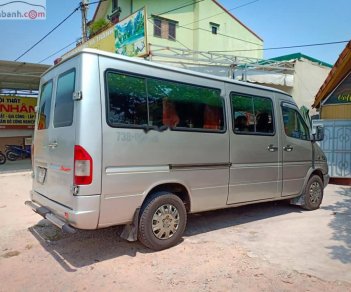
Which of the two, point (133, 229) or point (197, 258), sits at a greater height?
point (133, 229)

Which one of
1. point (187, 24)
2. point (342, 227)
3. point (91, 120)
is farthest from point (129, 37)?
point (187, 24)

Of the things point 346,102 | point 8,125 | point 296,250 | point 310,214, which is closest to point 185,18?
point 8,125

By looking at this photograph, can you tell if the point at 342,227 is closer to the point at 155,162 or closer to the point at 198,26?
the point at 155,162

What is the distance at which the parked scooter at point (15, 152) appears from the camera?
19.2m

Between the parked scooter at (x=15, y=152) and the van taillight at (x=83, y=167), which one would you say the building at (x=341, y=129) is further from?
the parked scooter at (x=15, y=152)

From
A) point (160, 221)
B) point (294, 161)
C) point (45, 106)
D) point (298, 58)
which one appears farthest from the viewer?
point (298, 58)

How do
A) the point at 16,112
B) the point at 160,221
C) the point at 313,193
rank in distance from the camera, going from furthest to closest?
the point at 16,112, the point at 313,193, the point at 160,221

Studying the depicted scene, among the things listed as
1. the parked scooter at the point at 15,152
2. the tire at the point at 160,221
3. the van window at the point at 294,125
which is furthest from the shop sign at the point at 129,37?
the parked scooter at the point at 15,152

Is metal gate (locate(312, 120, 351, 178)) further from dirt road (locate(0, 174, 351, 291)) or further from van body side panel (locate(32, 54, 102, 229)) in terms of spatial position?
van body side panel (locate(32, 54, 102, 229))

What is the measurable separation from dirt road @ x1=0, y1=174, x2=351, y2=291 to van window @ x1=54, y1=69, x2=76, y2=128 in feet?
5.76

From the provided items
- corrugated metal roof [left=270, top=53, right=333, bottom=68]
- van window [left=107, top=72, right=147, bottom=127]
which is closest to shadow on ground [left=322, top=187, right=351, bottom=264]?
van window [left=107, top=72, right=147, bottom=127]

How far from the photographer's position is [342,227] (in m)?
5.92

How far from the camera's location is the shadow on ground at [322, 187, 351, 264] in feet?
15.3

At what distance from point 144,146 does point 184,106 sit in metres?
0.94
